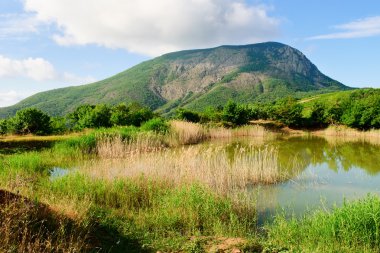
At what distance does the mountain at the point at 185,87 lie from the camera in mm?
122375

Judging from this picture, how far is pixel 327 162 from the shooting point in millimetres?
18625

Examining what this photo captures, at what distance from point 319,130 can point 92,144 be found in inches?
1274

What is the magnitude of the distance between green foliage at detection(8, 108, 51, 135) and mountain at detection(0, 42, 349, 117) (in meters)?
85.7

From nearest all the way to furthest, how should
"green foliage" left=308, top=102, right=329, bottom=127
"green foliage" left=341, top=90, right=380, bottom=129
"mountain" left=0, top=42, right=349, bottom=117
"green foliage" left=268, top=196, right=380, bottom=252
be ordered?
"green foliage" left=268, top=196, right=380, bottom=252 → "green foliage" left=341, top=90, right=380, bottom=129 → "green foliage" left=308, top=102, right=329, bottom=127 → "mountain" left=0, top=42, right=349, bottom=117

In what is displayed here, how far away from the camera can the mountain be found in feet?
401

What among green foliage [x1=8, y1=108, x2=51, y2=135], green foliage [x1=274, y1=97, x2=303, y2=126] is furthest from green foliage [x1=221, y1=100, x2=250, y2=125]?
green foliage [x1=8, y1=108, x2=51, y2=135]

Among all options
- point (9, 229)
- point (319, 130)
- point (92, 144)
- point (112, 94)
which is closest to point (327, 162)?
point (92, 144)

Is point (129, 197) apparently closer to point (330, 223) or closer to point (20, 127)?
point (330, 223)

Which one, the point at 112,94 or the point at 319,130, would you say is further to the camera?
the point at 112,94

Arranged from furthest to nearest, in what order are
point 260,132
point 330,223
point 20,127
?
point 260,132
point 20,127
point 330,223

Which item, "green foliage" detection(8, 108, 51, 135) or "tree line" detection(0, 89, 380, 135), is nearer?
"green foliage" detection(8, 108, 51, 135)

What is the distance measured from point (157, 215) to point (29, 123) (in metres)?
17.8

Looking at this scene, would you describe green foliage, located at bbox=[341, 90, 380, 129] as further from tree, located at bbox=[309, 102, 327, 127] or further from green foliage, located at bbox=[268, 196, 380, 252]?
green foliage, located at bbox=[268, 196, 380, 252]

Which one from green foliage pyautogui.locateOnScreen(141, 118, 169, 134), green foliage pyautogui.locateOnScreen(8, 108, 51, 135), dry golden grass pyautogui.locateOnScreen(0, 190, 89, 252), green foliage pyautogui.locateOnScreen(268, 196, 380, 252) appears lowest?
green foliage pyautogui.locateOnScreen(268, 196, 380, 252)
